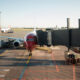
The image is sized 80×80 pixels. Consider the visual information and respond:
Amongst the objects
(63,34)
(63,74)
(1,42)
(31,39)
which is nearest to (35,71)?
(63,74)

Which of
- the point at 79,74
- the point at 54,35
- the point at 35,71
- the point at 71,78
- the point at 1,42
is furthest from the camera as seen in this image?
the point at 1,42

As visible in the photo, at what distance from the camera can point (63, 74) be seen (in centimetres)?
1716

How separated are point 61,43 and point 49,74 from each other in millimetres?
4329

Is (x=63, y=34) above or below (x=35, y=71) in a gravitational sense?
above

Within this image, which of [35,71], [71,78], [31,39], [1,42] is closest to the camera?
[71,78]

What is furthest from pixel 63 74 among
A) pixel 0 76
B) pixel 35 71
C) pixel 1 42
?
pixel 1 42

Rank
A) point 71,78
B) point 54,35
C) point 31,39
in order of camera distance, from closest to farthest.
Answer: point 71,78 → point 54,35 → point 31,39

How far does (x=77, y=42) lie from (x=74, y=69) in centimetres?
391

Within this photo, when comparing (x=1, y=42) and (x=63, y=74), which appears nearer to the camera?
(x=63, y=74)

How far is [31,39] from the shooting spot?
27.4m

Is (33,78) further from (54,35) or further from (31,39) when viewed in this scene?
(31,39)

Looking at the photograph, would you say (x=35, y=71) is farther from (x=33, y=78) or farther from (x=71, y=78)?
(x=71, y=78)

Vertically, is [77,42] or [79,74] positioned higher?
[77,42]

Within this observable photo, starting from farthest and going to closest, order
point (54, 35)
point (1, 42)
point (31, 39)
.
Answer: point (1, 42), point (31, 39), point (54, 35)
